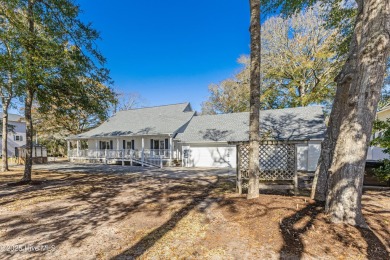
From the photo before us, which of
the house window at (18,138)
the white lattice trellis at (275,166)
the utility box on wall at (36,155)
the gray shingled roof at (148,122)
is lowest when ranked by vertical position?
the utility box on wall at (36,155)

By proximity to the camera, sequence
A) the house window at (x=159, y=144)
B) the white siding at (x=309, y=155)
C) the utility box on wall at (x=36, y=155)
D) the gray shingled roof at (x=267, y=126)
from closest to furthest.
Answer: the white siding at (x=309, y=155) → the gray shingled roof at (x=267, y=126) → the house window at (x=159, y=144) → the utility box on wall at (x=36, y=155)

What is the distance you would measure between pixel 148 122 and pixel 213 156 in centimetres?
854

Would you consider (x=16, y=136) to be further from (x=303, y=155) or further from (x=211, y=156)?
(x=303, y=155)

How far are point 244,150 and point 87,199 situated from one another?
572cm

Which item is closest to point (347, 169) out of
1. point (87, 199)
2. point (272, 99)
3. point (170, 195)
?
Result: point (170, 195)

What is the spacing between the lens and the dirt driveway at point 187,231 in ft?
11.1

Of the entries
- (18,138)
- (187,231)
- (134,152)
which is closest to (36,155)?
(134,152)

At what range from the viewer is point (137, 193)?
798 cm

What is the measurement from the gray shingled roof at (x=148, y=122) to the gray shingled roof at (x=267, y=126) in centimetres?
132

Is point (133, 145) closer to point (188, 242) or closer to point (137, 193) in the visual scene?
point (137, 193)

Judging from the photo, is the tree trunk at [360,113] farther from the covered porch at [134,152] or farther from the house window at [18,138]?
the house window at [18,138]

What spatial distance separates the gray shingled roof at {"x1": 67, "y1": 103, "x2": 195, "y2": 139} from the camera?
800 inches

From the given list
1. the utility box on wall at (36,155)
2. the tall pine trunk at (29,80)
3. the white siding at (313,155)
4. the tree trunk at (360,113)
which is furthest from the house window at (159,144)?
the tree trunk at (360,113)

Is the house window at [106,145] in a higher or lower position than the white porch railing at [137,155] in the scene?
higher
